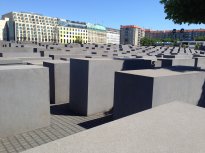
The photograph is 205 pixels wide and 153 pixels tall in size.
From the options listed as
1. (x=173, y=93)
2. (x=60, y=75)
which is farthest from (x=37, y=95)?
(x=173, y=93)

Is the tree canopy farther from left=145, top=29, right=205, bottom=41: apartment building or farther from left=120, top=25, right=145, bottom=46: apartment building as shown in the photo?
left=120, top=25, right=145, bottom=46: apartment building

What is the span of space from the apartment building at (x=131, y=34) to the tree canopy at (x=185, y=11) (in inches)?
6724

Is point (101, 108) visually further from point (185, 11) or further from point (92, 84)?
point (185, 11)

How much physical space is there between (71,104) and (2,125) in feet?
13.6

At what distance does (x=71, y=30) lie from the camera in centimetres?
14600

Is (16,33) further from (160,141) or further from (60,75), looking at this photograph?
(160,141)

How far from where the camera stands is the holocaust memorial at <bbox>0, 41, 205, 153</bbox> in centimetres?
317

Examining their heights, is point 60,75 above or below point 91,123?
above

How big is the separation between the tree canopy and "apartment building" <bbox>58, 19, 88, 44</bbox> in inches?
5058

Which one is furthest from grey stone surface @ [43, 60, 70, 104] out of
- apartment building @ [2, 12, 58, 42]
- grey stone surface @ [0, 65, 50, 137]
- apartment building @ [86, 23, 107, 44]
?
apartment building @ [86, 23, 107, 44]

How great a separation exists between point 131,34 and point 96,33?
31961 millimetres

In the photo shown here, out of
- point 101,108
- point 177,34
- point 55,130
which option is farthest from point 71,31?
point 55,130

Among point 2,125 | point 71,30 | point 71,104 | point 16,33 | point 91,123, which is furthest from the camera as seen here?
point 71,30

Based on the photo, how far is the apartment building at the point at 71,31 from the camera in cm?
14264
